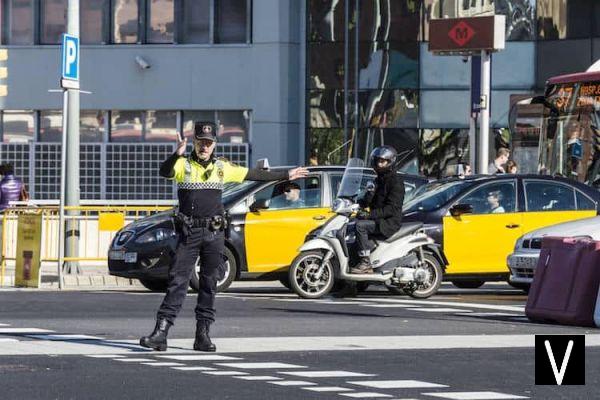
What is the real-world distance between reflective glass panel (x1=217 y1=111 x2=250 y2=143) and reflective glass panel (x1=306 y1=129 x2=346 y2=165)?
1.84 m

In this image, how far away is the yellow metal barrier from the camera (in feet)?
85.8

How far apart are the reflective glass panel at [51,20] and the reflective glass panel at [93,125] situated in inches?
80.0

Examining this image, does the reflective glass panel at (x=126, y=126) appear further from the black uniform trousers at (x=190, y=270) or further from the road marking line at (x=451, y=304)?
the black uniform trousers at (x=190, y=270)

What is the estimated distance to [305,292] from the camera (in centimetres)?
2145

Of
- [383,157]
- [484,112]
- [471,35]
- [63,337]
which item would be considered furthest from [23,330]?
[471,35]

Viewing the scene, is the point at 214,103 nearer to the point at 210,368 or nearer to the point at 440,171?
the point at 440,171

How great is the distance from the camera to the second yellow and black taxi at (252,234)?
22.4 metres

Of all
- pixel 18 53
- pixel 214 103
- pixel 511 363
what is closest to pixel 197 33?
pixel 214 103

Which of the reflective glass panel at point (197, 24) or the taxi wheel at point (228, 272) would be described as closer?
the taxi wheel at point (228, 272)

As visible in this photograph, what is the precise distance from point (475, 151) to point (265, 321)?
14.3 meters

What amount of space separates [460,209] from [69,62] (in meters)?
6.49

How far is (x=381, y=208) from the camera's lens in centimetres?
2114

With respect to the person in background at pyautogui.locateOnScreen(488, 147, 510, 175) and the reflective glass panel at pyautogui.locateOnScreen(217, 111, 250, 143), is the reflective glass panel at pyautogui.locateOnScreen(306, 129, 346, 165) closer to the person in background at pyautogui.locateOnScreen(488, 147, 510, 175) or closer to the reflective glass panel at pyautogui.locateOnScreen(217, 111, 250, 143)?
the reflective glass panel at pyautogui.locateOnScreen(217, 111, 250, 143)
